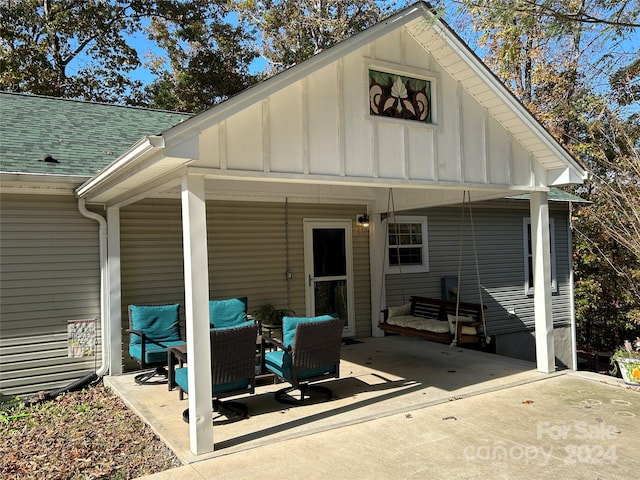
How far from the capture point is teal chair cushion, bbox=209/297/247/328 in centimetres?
702

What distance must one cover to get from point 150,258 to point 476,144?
469 centimetres

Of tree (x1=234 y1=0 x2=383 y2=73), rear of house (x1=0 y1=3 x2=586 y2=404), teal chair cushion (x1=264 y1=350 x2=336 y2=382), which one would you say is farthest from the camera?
tree (x1=234 y1=0 x2=383 y2=73)

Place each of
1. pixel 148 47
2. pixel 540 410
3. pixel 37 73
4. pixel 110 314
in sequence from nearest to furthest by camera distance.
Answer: pixel 540 410 → pixel 110 314 → pixel 37 73 → pixel 148 47

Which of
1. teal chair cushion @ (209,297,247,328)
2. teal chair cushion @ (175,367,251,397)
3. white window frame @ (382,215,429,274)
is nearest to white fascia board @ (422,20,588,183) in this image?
white window frame @ (382,215,429,274)

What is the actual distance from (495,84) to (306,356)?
12.1 feet

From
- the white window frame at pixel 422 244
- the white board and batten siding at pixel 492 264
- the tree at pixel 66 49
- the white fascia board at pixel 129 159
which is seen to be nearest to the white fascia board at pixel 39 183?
the white fascia board at pixel 129 159

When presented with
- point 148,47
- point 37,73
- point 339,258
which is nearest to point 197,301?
point 339,258

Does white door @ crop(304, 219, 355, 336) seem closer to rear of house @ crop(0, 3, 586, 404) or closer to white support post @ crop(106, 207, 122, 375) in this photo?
rear of house @ crop(0, 3, 586, 404)

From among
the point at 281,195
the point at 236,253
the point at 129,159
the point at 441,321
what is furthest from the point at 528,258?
the point at 129,159

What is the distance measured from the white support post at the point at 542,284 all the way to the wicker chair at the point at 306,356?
9.50 ft

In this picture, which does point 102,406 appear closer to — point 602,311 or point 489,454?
point 489,454

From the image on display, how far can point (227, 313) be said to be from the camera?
23.4 feet

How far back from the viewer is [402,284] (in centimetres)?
945

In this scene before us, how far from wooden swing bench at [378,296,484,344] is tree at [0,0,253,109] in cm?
1312
